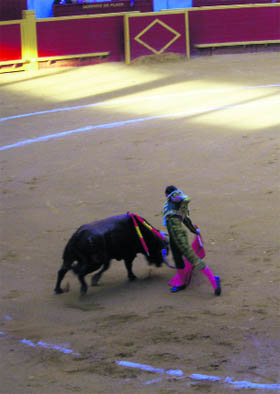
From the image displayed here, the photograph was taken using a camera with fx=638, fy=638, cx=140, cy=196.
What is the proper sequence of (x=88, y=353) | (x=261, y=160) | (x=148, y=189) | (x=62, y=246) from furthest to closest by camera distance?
(x=261, y=160) → (x=148, y=189) → (x=62, y=246) → (x=88, y=353)

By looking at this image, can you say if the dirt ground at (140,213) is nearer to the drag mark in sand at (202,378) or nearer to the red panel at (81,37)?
the drag mark in sand at (202,378)

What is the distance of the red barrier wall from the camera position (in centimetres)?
1842

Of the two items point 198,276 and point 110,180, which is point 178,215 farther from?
point 110,180

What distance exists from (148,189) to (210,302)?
144 inches

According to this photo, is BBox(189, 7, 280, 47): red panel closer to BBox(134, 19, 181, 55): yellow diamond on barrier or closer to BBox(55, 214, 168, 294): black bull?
BBox(134, 19, 181, 55): yellow diamond on barrier

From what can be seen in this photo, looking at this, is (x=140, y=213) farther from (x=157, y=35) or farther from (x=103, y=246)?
(x=157, y=35)

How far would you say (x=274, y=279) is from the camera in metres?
6.43

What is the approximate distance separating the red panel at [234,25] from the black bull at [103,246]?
1271cm

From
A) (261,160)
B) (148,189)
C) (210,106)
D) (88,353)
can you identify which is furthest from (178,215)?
(210,106)

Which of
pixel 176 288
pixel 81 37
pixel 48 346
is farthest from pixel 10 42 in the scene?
pixel 48 346

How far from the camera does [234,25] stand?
18.6 m

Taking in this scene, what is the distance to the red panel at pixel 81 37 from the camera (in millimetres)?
17234

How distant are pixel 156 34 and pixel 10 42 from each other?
13.3 ft

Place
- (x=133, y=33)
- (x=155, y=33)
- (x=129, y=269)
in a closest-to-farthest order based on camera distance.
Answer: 1. (x=129, y=269)
2. (x=133, y=33)
3. (x=155, y=33)
